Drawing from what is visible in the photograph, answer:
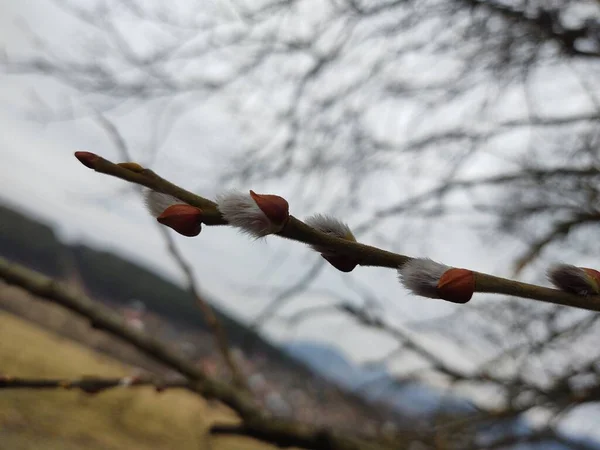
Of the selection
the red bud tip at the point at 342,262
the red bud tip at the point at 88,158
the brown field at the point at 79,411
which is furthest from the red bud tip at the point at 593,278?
the brown field at the point at 79,411

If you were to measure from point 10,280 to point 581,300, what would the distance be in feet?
1.55

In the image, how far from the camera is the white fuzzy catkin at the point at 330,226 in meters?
0.23

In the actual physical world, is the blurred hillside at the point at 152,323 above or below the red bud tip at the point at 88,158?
above

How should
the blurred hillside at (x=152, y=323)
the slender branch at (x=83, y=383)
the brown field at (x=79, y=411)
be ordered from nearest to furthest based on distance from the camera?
the slender branch at (x=83, y=383), the brown field at (x=79, y=411), the blurred hillside at (x=152, y=323)

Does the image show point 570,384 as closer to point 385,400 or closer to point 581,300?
point 385,400

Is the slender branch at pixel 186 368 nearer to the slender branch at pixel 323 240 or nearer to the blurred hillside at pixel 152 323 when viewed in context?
the slender branch at pixel 323 240

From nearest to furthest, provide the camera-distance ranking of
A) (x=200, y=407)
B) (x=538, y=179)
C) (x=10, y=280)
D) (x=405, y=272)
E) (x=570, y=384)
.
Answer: (x=405, y=272) → (x=10, y=280) → (x=570, y=384) → (x=538, y=179) → (x=200, y=407)

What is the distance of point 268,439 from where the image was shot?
530 millimetres

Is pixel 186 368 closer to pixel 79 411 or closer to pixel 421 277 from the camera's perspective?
pixel 421 277

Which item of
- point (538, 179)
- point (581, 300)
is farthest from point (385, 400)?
point (581, 300)

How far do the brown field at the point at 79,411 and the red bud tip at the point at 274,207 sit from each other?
3.21 ft

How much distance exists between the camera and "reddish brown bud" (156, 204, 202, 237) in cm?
20

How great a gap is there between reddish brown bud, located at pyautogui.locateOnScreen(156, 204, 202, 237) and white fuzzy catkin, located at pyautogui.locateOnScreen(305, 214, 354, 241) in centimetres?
5

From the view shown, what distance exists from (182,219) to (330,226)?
66mm
